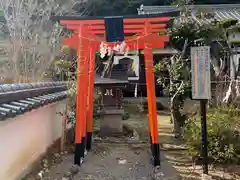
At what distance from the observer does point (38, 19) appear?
47.5 ft

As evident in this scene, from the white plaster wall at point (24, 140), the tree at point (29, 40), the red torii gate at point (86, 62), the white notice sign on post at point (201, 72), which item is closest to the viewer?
the white plaster wall at point (24, 140)

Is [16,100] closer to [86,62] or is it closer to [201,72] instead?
[86,62]

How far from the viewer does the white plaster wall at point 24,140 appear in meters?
4.51

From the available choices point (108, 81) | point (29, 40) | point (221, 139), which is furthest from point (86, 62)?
point (29, 40)

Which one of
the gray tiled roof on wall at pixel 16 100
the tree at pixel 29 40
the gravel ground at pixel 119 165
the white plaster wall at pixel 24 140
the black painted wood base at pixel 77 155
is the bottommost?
the gravel ground at pixel 119 165

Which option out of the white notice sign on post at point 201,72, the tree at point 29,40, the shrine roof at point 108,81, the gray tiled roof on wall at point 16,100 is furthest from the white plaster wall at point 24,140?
the tree at point 29,40

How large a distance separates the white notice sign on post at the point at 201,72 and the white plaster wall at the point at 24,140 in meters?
3.16

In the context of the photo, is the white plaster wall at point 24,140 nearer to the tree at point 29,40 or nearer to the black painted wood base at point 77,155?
the black painted wood base at point 77,155

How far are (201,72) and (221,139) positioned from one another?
140cm

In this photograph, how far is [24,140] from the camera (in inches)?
214

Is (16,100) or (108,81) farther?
(108,81)

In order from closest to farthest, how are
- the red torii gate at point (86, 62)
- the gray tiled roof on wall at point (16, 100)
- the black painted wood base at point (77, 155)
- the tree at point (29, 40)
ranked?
the gray tiled roof on wall at point (16, 100) → the black painted wood base at point (77, 155) → the red torii gate at point (86, 62) → the tree at point (29, 40)

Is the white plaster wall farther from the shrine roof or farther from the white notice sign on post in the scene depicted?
the white notice sign on post

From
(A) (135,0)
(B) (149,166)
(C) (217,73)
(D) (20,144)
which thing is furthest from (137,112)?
(A) (135,0)
